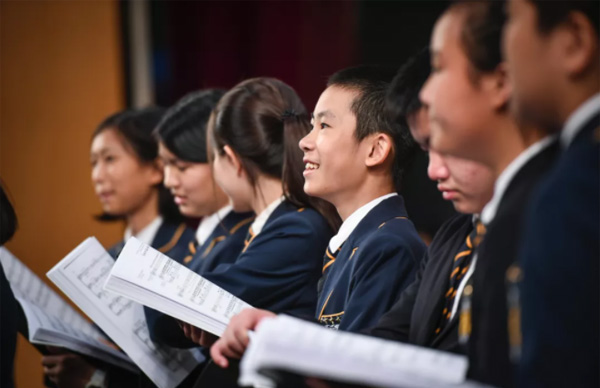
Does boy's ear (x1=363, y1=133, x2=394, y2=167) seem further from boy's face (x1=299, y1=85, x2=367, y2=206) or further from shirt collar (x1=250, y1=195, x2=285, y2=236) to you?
shirt collar (x1=250, y1=195, x2=285, y2=236)

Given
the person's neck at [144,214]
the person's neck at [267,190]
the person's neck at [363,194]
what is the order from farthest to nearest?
the person's neck at [144,214], the person's neck at [267,190], the person's neck at [363,194]

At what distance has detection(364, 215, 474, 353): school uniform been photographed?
1062mm

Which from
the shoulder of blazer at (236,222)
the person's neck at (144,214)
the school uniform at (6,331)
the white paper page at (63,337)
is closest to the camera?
the school uniform at (6,331)

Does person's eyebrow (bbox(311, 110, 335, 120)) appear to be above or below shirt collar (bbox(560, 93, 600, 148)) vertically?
below

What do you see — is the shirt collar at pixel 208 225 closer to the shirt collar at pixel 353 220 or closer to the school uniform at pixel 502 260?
the shirt collar at pixel 353 220

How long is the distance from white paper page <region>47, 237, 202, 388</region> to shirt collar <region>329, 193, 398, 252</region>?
1.57ft

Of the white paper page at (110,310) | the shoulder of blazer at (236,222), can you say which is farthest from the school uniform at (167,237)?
the white paper page at (110,310)

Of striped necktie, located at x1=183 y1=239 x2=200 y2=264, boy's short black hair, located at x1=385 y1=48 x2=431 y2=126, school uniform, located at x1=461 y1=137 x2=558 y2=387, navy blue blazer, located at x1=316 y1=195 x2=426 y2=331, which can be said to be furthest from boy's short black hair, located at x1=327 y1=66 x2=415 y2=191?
striped necktie, located at x1=183 y1=239 x2=200 y2=264

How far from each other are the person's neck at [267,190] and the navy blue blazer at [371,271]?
1.43 feet

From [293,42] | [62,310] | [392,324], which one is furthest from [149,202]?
[392,324]

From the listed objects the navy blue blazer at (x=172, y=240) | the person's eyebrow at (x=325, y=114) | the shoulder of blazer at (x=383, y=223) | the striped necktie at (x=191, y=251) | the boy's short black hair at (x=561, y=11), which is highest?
the boy's short black hair at (x=561, y=11)

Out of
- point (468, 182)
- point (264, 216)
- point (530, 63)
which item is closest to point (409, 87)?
point (468, 182)

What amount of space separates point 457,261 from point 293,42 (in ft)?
7.90

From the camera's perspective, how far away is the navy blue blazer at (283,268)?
166 cm
